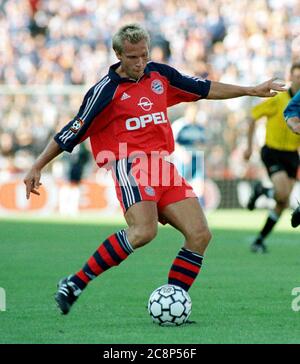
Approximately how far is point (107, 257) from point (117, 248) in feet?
0.32

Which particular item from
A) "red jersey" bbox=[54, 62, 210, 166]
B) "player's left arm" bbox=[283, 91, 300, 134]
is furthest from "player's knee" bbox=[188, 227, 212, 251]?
"player's left arm" bbox=[283, 91, 300, 134]

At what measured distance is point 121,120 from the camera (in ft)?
25.0

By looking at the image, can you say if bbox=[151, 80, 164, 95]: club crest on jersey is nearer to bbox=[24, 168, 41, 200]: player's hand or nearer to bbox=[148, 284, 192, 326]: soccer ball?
bbox=[24, 168, 41, 200]: player's hand

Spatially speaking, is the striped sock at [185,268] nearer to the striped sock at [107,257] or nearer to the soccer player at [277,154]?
the striped sock at [107,257]

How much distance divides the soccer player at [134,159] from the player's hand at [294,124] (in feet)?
3.75

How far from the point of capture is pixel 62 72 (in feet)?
81.4

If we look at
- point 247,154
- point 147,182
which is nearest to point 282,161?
point 247,154

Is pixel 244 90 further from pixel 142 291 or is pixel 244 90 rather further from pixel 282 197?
pixel 282 197

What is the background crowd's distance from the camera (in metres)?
22.3

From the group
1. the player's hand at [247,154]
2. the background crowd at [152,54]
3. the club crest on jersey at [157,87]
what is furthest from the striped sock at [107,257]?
the background crowd at [152,54]

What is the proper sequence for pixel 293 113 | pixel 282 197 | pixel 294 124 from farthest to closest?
1. pixel 282 197
2. pixel 293 113
3. pixel 294 124

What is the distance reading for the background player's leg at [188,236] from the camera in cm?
753
